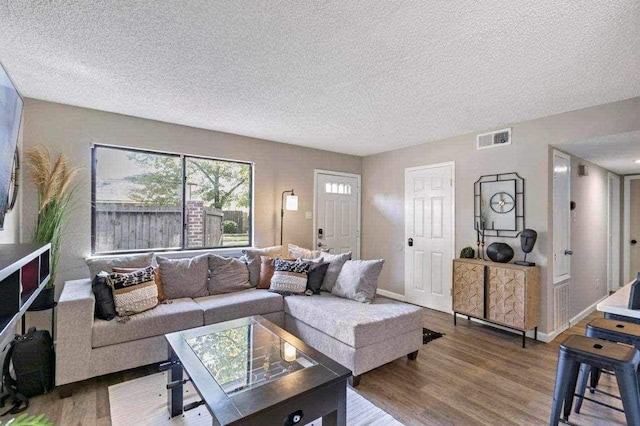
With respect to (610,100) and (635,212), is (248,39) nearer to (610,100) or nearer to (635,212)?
(610,100)

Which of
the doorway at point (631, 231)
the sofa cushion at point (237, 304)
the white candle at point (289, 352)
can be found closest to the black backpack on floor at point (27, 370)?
the sofa cushion at point (237, 304)

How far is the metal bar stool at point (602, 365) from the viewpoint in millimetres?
1604

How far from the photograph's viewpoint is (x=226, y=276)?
3465 millimetres

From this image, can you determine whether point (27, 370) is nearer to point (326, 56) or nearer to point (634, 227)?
point (326, 56)

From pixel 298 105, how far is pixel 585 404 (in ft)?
11.0

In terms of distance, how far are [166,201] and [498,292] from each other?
3998 millimetres

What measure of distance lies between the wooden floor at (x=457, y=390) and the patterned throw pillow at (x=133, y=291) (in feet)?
1.79

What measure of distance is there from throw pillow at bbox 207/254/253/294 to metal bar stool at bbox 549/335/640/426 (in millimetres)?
2858

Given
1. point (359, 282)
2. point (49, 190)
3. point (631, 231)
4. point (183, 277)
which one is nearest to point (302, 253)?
point (359, 282)

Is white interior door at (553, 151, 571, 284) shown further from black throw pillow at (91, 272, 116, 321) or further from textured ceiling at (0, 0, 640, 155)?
black throw pillow at (91, 272, 116, 321)

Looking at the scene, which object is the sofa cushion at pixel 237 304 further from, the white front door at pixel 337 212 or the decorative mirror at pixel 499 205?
the decorative mirror at pixel 499 205

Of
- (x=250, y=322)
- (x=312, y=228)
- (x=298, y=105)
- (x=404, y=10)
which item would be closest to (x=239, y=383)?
(x=250, y=322)

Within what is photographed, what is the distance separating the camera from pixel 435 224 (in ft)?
14.5


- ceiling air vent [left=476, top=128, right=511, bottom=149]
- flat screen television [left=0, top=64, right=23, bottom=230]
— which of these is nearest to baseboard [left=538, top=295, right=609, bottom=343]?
ceiling air vent [left=476, top=128, right=511, bottom=149]
